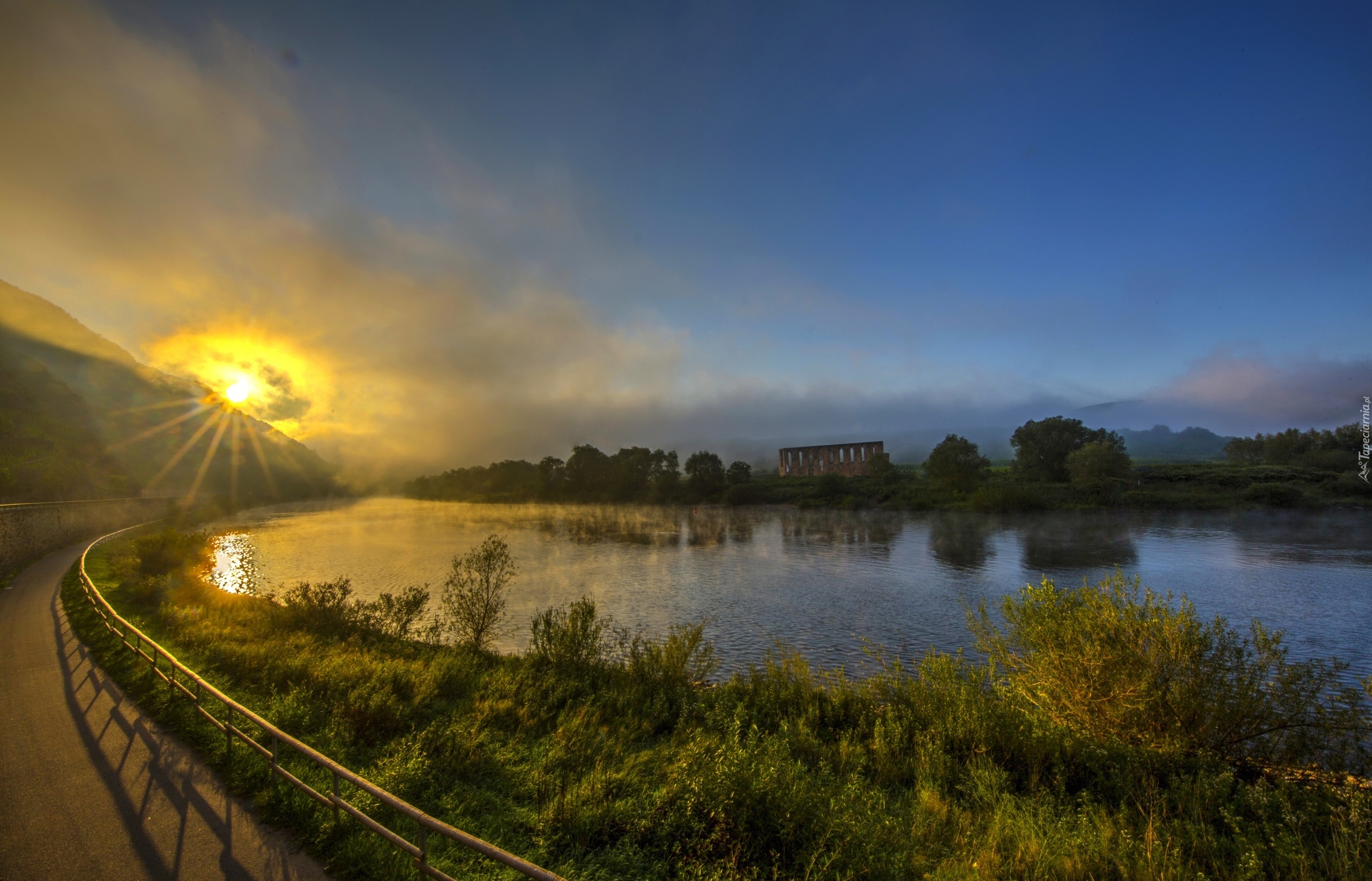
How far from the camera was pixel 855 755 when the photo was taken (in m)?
11.5

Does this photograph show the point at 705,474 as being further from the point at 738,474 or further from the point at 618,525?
the point at 618,525

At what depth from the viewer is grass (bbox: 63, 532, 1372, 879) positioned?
7363 mm

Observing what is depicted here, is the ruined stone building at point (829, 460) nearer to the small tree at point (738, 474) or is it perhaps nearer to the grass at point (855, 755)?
the small tree at point (738, 474)

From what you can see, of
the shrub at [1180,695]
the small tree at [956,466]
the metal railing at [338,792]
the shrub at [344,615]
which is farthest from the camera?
the small tree at [956,466]

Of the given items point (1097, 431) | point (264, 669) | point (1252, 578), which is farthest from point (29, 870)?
point (1097, 431)

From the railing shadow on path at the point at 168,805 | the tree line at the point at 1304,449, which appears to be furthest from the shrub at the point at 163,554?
the tree line at the point at 1304,449

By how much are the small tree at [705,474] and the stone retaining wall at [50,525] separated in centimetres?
8957

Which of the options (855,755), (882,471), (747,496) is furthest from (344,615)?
(882,471)

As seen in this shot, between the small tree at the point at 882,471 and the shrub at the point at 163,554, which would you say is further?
the small tree at the point at 882,471

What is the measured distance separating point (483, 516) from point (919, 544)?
268 feet

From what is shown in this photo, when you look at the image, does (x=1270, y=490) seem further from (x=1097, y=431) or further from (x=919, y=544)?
(x=919, y=544)

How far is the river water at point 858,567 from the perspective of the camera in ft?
82.2

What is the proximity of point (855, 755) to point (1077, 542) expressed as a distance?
51.2 metres

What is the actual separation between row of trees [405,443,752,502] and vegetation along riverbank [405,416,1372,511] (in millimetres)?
286
